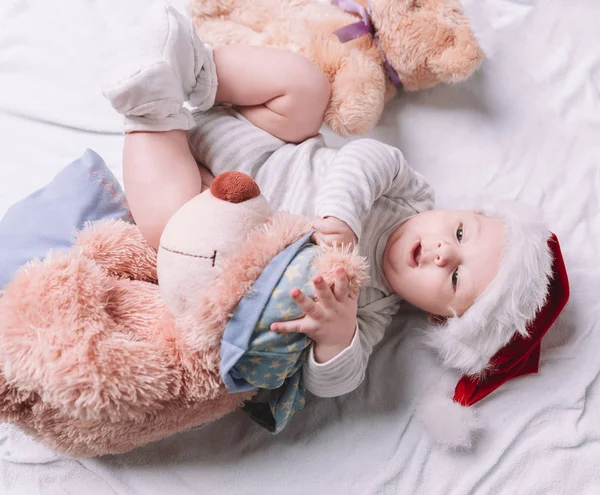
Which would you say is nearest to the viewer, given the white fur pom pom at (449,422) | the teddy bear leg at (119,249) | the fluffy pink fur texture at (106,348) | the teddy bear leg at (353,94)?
the fluffy pink fur texture at (106,348)

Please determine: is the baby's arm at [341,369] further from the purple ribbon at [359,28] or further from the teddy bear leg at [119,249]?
the purple ribbon at [359,28]

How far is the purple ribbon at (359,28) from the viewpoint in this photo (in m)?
1.07

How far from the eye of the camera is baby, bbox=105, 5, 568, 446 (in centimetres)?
86

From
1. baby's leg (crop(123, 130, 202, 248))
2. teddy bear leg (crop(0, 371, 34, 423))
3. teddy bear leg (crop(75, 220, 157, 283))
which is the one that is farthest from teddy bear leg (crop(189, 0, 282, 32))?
teddy bear leg (crop(0, 371, 34, 423))

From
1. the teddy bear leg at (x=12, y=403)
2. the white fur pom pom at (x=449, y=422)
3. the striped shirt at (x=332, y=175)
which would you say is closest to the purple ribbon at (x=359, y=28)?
the striped shirt at (x=332, y=175)

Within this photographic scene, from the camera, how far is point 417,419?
984mm

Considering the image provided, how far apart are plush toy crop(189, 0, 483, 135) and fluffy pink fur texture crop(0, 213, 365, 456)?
0.40 meters

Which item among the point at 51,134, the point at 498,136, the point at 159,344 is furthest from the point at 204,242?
the point at 498,136

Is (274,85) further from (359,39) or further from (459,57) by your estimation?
(459,57)

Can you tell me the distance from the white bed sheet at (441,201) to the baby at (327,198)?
14 centimetres

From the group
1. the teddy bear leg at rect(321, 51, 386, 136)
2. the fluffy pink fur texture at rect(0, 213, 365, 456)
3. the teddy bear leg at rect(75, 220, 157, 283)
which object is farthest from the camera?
the teddy bear leg at rect(321, 51, 386, 136)

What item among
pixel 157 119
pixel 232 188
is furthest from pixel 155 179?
pixel 232 188

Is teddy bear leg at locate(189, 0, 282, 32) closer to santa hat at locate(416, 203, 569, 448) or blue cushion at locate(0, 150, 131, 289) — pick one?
blue cushion at locate(0, 150, 131, 289)

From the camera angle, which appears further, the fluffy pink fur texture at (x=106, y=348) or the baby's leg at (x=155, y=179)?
the baby's leg at (x=155, y=179)
